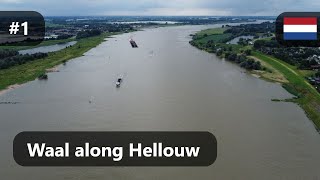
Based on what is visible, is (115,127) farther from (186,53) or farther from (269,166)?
(186,53)

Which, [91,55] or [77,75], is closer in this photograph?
[77,75]

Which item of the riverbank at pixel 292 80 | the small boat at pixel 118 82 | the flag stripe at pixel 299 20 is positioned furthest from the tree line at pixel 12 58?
the flag stripe at pixel 299 20

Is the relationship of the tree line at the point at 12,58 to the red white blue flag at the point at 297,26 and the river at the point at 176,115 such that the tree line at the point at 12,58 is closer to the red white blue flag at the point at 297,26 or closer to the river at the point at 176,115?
the river at the point at 176,115

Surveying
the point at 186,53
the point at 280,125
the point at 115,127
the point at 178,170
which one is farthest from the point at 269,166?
the point at 186,53

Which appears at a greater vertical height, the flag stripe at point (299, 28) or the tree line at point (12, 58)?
the flag stripe at point (299, 28)

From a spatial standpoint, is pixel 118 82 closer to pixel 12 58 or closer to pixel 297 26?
pixel 297 26

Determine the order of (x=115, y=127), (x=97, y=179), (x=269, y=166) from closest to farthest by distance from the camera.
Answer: (x=97, y=179) → (x=269, y=166) → (x=115, y=127)
